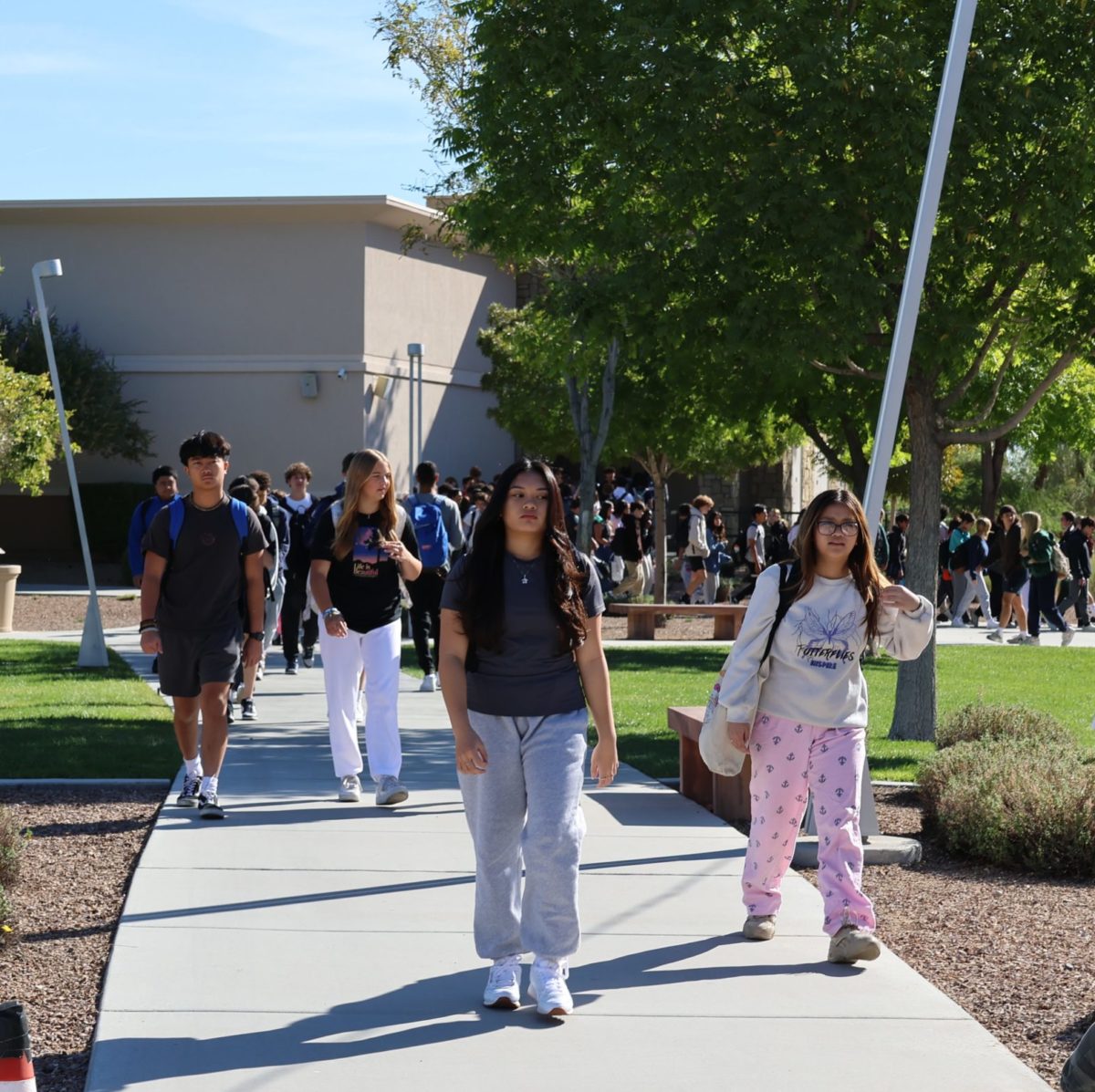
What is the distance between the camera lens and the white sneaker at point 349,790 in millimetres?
9008

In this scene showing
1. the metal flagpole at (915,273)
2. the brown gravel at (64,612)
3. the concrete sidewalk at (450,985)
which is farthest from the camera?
the brown gravel at (64,612)

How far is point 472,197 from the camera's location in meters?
13.5

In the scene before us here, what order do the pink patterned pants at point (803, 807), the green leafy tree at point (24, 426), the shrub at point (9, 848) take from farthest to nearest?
the green leafy tree at point (24, 426)
the shrub at point (9, 848)
the pink patterned pants at point (803, 807)

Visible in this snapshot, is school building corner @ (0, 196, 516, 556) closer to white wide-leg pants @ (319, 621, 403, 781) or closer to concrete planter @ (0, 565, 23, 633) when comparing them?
concrete planter @ (0, 565, 23, 633)

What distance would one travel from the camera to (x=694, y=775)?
9344mm

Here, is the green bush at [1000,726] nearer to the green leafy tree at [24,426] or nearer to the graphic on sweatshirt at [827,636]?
the graphic on sweatshirt at [827,636]

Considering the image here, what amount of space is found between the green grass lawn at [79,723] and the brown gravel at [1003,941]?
458 cm

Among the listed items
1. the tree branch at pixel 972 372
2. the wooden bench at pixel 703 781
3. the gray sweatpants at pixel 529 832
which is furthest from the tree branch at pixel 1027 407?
the gray sweatpants at pixel 529 832

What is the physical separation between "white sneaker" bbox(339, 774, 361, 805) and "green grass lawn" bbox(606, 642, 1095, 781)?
2136 millimetres

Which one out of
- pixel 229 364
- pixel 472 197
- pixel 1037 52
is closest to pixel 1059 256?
pixel 1037 52

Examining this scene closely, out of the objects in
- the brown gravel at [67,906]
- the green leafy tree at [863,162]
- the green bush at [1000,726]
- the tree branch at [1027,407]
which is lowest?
the brown gravel at [67,906]

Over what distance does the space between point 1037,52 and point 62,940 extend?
8.70 m

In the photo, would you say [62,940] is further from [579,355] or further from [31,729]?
[579,355]

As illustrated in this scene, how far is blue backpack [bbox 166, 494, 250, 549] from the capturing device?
798 centimetres
